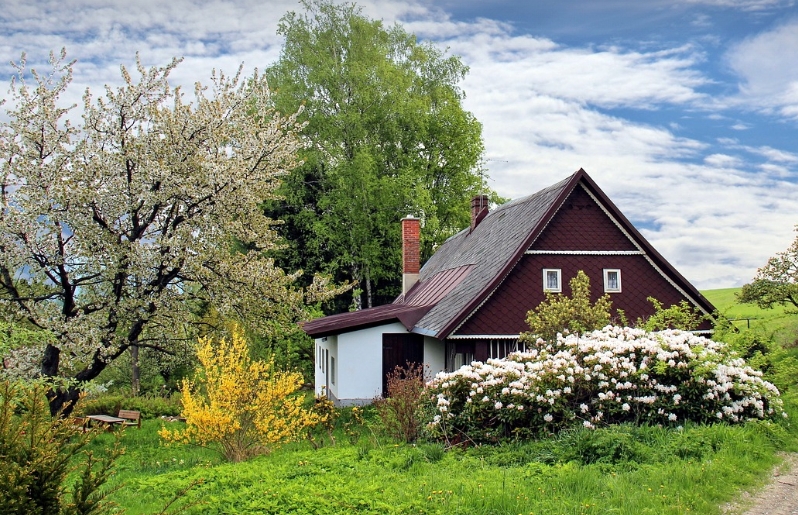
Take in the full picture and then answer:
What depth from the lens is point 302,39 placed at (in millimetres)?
34031

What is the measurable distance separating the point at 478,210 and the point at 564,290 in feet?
29.7

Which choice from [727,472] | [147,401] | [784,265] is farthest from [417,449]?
[784,265]

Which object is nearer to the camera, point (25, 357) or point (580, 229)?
point (25, 357)

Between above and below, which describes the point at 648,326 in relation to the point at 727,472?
above

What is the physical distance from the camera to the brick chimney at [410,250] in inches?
1109

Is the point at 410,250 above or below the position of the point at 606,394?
above

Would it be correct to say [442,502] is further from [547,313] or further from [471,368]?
[547,313]

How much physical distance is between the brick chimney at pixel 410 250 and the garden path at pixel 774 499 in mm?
20092

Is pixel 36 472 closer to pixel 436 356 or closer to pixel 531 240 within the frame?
pixel 531 240

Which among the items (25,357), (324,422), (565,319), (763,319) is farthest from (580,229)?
(25,357)

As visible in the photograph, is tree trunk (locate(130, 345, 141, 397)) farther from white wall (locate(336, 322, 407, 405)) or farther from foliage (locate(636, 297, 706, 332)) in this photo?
foliage (locate(636, 297, 706, 332))

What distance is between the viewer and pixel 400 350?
21.2 meters

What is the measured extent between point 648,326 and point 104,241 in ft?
36.8

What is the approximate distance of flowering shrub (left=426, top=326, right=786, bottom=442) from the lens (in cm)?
1074
